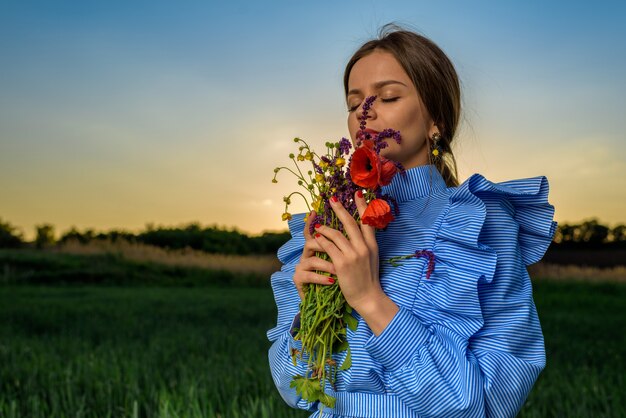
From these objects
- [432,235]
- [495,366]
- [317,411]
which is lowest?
[317,411]

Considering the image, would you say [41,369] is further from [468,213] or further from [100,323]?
[468,213]

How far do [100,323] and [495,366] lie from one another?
6.88 metres

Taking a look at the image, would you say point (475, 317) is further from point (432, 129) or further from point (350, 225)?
point (432, 129)

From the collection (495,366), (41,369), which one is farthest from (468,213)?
(41,369)

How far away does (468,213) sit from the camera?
1.49 meters

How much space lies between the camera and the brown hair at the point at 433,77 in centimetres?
167

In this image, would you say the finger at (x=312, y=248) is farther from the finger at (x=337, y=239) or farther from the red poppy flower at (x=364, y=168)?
the red poppy flower at (x=364, y=168)

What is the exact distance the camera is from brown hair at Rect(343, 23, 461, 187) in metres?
1.67

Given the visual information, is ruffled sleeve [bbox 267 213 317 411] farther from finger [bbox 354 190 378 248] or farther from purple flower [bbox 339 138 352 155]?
purple flower [bbox 339 138 352 155]

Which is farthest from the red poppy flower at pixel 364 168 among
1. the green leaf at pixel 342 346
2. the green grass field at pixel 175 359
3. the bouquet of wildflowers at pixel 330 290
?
the green grass field at pixel 175 359

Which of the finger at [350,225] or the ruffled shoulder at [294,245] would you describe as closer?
the finger at [350,225]

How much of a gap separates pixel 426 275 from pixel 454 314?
11 centimetres

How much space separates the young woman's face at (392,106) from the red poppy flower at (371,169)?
0.76 ft

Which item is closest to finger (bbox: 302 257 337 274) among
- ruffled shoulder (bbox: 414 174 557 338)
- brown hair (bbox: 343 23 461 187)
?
ruffled shoulder (bbox: 414 174 557 338)
